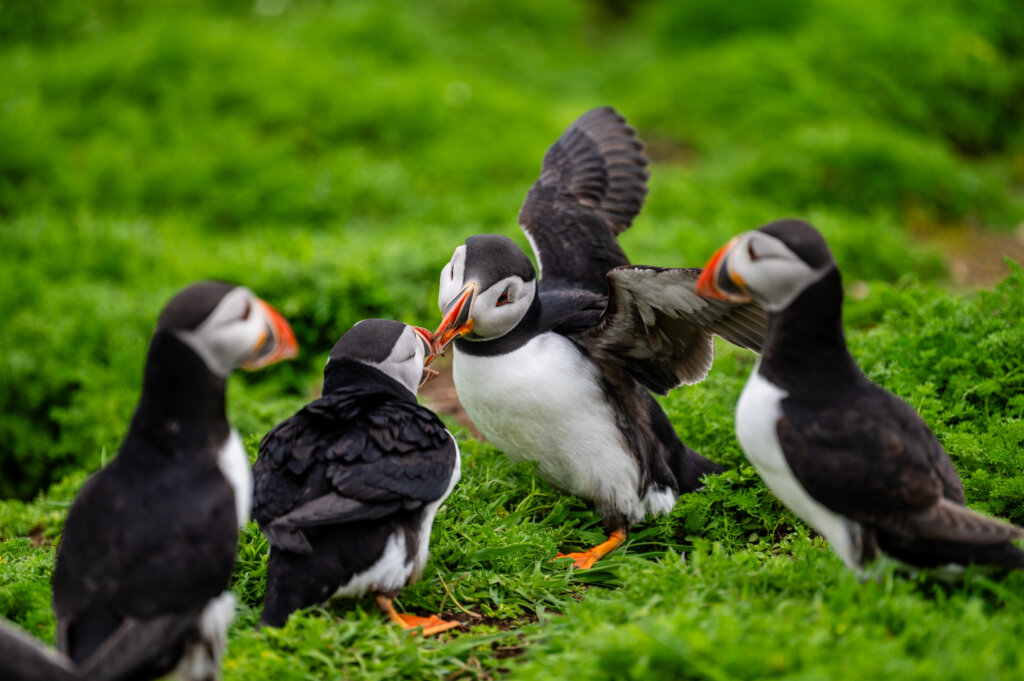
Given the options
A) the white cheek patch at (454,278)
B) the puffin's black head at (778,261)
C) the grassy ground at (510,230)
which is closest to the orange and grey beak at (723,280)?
the puffin's black head at (778,261)

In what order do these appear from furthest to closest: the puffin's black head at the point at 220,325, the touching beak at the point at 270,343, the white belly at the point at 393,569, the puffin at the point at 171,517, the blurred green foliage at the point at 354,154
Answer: the blurred green foliage at the point at 354,154 < the white belly at the point at 393,569 < the touching beak at the point at 270,343 < the puffin's black head at the point at 220,325 < the puffin at the point at 171,517

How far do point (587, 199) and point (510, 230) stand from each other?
8.71ft

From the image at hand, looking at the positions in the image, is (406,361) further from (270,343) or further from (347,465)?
(270,343)

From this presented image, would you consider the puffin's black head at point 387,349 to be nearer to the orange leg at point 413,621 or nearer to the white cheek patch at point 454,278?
the white cheek patch at point 454,278

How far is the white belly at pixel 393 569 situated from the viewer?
12.3 ft

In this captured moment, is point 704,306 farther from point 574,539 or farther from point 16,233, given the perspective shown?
point 16,233

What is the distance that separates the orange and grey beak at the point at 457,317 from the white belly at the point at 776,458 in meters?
1.31

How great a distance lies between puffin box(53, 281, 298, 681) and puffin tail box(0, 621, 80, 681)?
0.11 m

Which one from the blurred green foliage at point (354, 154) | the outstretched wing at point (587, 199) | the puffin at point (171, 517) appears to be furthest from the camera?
the blurred green foliage at point (354, 154)

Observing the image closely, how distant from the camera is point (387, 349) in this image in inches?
169

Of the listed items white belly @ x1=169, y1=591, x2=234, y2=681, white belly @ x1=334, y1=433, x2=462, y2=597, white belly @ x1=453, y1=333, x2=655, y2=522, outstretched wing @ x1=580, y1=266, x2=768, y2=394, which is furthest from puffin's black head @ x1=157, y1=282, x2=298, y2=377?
outstretched wing @ x1=580, y1=266, x2=768, y2=394

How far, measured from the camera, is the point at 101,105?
10.5m

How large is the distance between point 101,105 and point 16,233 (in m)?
Result: 2.41

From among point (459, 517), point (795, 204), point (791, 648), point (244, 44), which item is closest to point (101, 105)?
point (244, 44)
